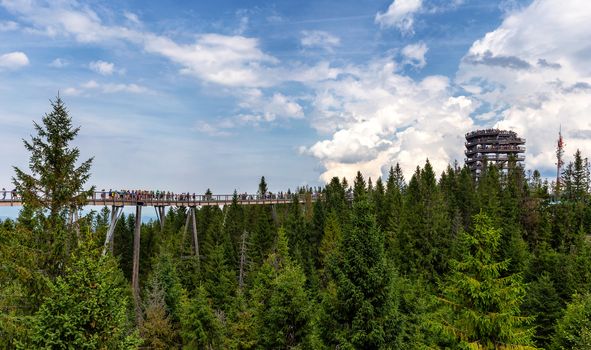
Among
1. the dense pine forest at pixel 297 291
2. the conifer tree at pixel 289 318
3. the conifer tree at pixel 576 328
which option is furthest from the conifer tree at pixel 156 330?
the conifer tree at pixel 576 328

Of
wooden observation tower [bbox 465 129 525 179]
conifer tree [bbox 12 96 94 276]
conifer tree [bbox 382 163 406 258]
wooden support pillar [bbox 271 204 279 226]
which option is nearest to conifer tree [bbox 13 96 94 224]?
conifer tree [bbox 12 96 94 276]

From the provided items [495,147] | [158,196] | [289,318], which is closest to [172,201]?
[158,196]

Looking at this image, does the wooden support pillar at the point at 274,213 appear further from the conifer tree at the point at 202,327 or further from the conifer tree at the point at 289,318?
the conifer tree at the point at 289,318

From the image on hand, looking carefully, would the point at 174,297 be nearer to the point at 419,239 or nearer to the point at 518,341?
the point at 419,239

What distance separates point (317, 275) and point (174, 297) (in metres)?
19.0

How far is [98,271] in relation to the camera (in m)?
14.1

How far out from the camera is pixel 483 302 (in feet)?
A: 52.9

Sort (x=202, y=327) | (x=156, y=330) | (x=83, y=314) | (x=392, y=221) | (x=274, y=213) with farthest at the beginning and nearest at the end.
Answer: (x=274, y=213) < (x=392, y=221) < (x=156, y=330) < (x=202, y=327) < (x=83, y=314)

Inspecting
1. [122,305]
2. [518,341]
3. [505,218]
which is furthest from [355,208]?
[505,218]

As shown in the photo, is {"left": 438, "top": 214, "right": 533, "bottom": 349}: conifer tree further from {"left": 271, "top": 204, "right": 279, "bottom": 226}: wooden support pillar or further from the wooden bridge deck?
{"left": 271, "top": 204, "right": 279, "bottom": 226}: wooden support pillar

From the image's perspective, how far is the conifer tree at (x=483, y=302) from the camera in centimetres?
1586

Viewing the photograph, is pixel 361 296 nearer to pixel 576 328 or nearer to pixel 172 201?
pixel 576 328

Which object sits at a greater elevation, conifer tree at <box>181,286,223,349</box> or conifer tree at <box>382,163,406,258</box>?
conifer tree at <box>382,163,406,258</box>

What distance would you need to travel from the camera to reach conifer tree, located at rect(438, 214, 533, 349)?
15859mm
